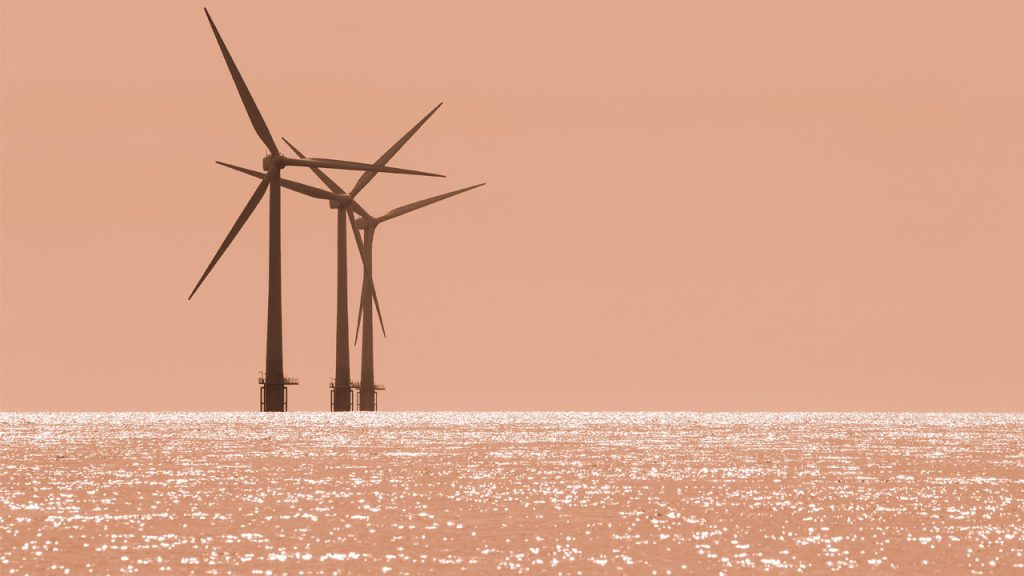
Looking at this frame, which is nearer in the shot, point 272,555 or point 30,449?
point 272,555

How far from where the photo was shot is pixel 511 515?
6581 cm

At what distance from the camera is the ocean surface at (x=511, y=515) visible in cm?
5012

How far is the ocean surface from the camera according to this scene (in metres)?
50.1

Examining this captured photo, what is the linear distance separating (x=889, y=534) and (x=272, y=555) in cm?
2207

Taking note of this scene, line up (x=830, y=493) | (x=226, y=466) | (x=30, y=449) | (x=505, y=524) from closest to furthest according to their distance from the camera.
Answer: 1. (x=505, y=524)
2. (x=830, y=493)
3. (x=226, y=466)
4. (x=30, y=449)

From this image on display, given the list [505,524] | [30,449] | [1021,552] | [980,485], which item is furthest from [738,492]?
[30,449]

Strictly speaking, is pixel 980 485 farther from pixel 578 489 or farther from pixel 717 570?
pixel 717 570

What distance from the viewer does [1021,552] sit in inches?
2060

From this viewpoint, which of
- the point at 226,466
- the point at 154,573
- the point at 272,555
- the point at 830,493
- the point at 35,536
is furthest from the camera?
the point at 226,466

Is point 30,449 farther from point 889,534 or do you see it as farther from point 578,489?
point 889,534

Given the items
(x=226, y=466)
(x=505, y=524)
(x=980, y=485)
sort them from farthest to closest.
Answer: (x=226, y=466) → (x=980, y=485) → (x=505, y=524)

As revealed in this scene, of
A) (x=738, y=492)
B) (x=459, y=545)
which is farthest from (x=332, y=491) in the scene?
(x=459, y=545)

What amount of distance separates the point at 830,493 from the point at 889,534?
21059 millimetres

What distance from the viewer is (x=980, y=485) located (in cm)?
8650
